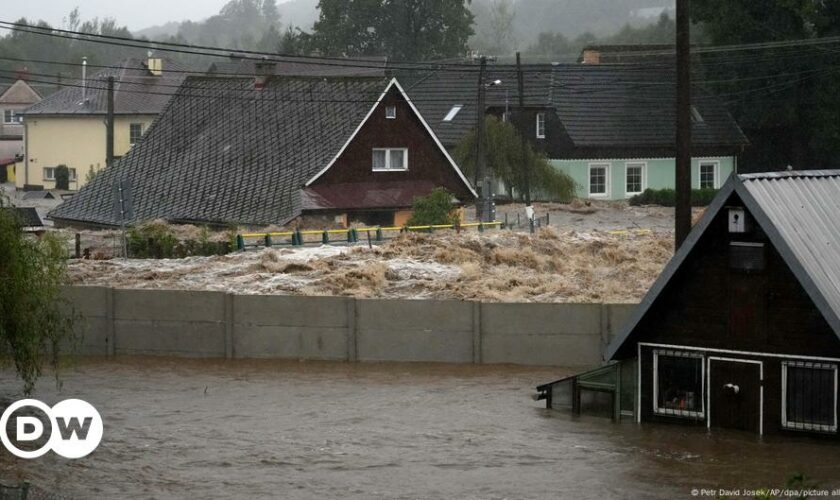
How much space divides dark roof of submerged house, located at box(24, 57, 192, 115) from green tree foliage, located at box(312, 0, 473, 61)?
18.8m

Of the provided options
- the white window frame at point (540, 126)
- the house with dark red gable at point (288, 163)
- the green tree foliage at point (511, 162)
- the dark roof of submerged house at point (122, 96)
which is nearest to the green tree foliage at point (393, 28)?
the dark roof of submerged house at point (122, 96)

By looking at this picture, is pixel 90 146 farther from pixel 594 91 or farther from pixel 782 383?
pixel 782 383

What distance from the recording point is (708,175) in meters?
71.8

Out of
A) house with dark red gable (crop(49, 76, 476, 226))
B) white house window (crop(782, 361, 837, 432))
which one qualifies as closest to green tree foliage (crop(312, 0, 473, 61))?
house with dark red gable (crop(49, 76, 476, 226))

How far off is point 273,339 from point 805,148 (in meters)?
44.8

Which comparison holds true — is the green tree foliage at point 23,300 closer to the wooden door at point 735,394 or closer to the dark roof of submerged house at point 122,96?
the wooden door at point 735,394

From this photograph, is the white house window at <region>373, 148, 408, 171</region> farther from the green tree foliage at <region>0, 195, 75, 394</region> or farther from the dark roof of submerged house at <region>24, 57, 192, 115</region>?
the dark roof of submerged house at <region>24, 57, 192, 115</region>

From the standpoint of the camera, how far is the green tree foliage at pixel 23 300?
26453 millimetres

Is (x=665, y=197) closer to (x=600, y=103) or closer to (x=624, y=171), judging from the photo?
(x=624, y=171)

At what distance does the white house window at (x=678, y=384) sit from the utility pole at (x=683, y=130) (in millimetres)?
2218

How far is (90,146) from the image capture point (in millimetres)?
84500

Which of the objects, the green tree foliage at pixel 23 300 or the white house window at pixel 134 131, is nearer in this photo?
the green tree foliage at pixel 23 300

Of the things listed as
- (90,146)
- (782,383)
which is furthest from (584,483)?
(90,146)

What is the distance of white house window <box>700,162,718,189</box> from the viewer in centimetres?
7138
